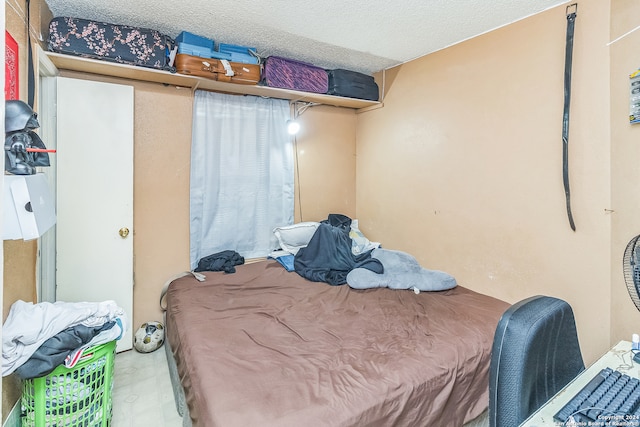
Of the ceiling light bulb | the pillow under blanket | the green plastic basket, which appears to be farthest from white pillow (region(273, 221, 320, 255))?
the green plastic basket

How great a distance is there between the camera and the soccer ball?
8.54ft

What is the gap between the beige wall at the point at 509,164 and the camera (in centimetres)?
196

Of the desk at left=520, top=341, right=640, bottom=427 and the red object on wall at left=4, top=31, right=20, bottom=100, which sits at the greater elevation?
the red object on wall at left=4, top=31, right=20, bottom=100

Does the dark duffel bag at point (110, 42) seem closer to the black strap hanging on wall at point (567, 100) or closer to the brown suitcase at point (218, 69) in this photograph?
the brown suitcase at point (218, 69)

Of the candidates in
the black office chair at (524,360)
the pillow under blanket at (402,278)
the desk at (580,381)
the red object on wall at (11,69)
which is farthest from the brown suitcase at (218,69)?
the desk at (580,381)

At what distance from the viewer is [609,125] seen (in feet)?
6.15

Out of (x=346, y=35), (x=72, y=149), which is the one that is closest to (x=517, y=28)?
(x=346, y=35)

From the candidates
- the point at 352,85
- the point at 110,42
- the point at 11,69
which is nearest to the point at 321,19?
the point at 352,85

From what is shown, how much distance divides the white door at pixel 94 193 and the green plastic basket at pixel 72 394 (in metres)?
0.98

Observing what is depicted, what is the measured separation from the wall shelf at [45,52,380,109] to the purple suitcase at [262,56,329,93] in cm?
5

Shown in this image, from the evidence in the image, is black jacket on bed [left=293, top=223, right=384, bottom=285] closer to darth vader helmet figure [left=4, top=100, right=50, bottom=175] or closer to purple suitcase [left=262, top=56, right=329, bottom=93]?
purple suitcase [left=262, top=56, right=329, bottom=93]

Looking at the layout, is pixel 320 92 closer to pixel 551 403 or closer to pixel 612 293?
pixel 612 293

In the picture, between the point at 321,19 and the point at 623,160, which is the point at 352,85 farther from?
the point at 623,160

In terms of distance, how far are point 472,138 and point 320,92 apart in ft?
4.67
